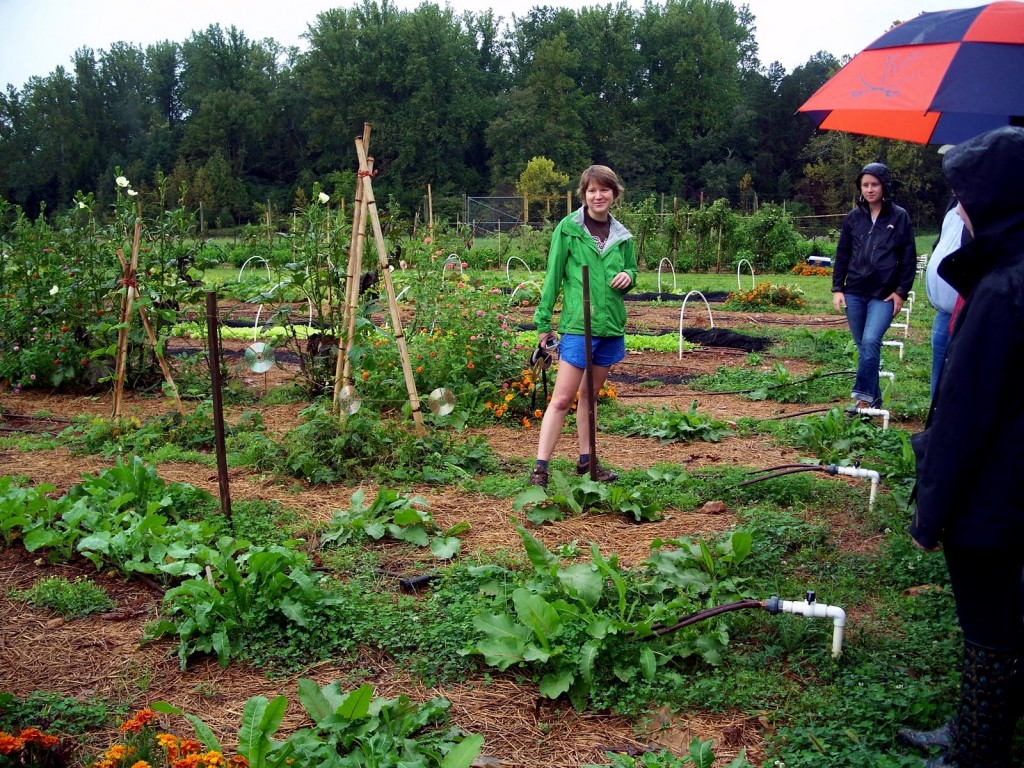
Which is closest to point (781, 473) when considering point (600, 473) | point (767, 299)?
point (600, 473)

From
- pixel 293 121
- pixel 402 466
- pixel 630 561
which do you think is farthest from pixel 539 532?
pixel 293 121

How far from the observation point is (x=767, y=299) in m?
14.3

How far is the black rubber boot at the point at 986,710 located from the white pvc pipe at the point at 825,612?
1.85 feet

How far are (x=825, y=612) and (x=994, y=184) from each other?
4.87ft

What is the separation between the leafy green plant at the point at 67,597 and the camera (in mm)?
3525

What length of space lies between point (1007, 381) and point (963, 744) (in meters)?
1.00

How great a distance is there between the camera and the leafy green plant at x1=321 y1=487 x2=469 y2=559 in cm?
412

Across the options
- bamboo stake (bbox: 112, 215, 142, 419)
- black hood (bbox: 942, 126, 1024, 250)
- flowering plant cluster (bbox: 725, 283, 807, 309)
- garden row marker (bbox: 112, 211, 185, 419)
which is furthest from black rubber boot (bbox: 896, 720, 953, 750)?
flowering plant cluster (bbox: 725, 283, 807, 309)

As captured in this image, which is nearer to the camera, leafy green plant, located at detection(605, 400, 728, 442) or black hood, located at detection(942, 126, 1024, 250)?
black hood, located at detection(942, 126, 1024, 250)

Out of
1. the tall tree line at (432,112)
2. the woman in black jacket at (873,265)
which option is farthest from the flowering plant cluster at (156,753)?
the tall tree line at (432,112)

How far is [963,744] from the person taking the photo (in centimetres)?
233

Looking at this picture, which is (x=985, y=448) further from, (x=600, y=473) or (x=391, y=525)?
(x=600, y=473)

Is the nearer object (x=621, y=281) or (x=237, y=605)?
(x=237, y=605)

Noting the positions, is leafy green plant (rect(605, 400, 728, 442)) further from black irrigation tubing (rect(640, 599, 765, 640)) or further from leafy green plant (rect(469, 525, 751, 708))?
black irrigation tubing (rect(640, 599, 765, 640))
